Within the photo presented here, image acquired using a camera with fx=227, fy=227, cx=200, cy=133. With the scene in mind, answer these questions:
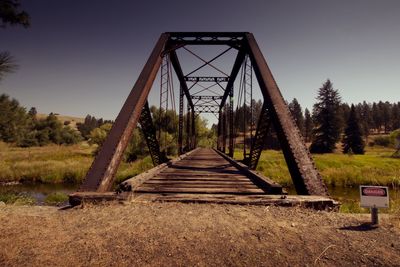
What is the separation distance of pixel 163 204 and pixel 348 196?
18111 millimetres

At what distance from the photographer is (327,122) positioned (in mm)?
49625

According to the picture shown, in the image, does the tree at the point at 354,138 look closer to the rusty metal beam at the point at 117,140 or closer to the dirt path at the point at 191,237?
the rusty metal beam at the point at 117,140

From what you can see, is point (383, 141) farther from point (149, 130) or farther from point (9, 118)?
point (9, 118)

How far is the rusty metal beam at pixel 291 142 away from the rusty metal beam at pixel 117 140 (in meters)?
3.02

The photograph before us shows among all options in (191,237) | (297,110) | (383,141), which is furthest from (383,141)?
(191,237)

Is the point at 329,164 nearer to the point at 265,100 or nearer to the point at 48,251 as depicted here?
the point at 265,100

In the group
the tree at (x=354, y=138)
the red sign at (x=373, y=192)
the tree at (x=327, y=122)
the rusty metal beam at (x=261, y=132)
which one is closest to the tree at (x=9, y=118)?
the rusty metal beam at (x=261, y=132)

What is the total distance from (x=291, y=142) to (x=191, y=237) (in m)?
2.75

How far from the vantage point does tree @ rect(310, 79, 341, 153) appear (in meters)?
49.0

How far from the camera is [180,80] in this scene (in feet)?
54.5

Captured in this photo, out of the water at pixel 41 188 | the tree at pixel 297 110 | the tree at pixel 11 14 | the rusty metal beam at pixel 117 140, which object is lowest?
the water at pixel 41 188

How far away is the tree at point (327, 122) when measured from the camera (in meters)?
49.0

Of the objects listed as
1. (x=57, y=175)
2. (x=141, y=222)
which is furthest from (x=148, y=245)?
(x=57, y=175)

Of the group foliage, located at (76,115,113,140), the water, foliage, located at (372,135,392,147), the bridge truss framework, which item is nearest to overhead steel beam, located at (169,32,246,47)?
the bridge truss framework
